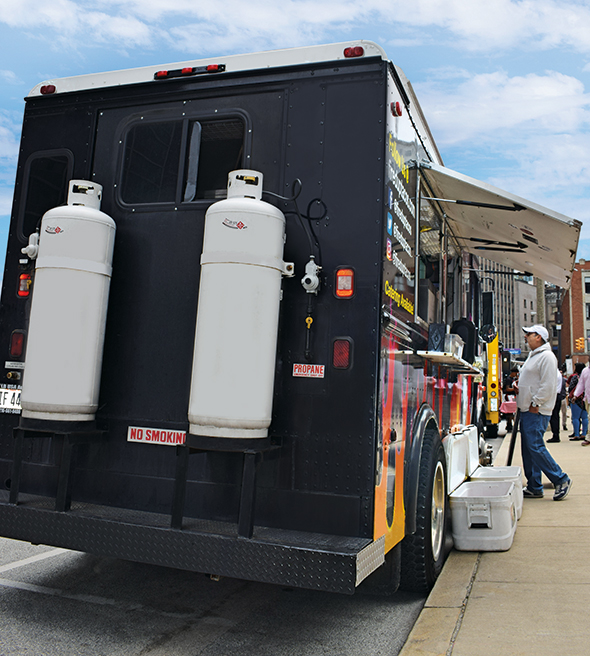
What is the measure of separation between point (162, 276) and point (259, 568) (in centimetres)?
176

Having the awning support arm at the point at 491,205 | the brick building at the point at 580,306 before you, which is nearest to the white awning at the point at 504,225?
the awning support arm at the point at 491,205

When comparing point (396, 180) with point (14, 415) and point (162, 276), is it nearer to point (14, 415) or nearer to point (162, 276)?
point (162, 276)

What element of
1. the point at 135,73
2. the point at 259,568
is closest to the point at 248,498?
the point at 259,568

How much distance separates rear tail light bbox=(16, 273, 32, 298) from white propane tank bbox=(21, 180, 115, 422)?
0.56 meters

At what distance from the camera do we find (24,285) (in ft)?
13.7

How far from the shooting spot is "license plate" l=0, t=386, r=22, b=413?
13.3 ft

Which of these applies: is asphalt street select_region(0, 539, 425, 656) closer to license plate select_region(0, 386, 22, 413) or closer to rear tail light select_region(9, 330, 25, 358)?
license plate select_region(0, 386, 22, 413)

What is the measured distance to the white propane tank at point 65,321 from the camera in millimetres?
3557

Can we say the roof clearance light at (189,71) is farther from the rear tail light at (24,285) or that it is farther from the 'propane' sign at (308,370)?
the 'propane' sign at (308,370)

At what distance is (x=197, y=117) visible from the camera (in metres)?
3.94

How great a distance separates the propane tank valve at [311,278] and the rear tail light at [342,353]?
1.01 feet

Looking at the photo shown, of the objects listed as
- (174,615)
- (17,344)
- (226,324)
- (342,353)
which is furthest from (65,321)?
(174,615)

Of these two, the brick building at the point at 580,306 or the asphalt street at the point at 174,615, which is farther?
the brick building at the point at 580,306

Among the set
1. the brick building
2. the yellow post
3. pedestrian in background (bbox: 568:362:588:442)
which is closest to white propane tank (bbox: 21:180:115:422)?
the yellow post
